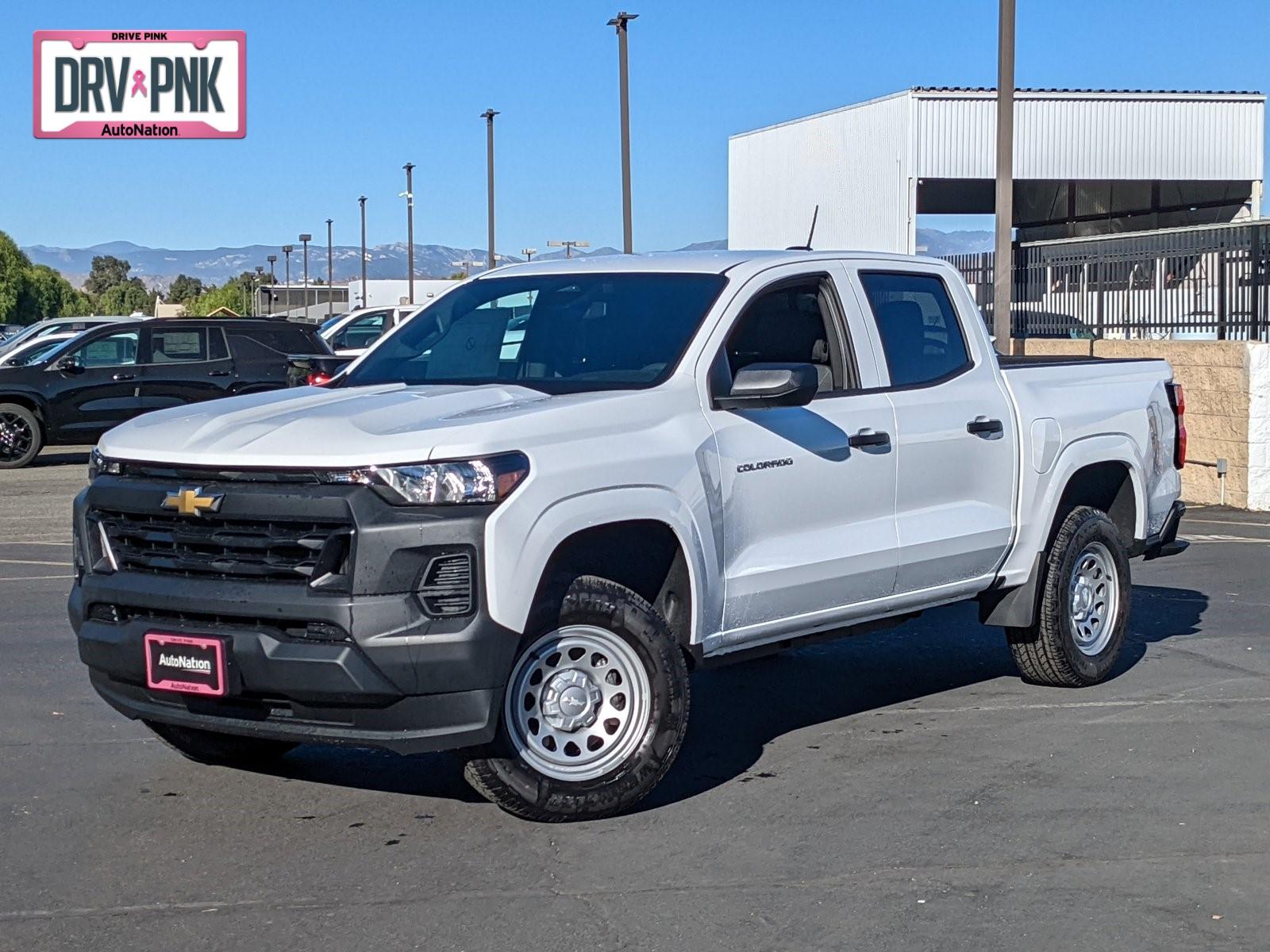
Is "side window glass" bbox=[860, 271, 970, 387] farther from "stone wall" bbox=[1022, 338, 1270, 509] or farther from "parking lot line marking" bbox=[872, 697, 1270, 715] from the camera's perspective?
"stone wall" bbox=[1022, 338, 1270, 509]

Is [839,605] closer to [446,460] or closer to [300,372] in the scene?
[446,460]

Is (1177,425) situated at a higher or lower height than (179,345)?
lower

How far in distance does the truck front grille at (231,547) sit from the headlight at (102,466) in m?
0.16

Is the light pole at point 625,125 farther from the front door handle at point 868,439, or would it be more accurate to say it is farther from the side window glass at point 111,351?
the front door handle at point 868,439

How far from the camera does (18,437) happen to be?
70.1 ft

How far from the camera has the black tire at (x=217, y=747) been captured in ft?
21.5

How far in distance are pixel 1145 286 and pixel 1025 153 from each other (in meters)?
20.5

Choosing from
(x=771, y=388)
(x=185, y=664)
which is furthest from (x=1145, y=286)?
(x=185, y=664)

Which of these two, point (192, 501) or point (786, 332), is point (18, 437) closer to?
point (786, 332)

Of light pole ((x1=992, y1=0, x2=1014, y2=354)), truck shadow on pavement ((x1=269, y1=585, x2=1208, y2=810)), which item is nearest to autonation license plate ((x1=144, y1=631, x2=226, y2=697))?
truck shadow on pavement ((x1=269, y1=585, x2=1208, y2=810))

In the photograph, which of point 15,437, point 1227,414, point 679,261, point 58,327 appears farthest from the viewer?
point 58,327

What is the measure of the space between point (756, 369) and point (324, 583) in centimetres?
181

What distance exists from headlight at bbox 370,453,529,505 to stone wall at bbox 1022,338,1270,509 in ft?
38.3

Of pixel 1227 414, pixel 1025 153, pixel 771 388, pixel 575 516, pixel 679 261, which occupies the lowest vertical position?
pixel 1227 414
